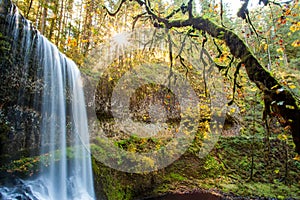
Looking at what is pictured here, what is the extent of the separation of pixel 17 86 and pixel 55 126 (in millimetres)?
1606

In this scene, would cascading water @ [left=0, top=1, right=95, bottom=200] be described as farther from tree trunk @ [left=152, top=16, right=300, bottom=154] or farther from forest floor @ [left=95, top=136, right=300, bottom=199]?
tree trunk @ [left=152, top=16, right=300, bottom=154]

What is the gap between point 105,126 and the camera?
780cm

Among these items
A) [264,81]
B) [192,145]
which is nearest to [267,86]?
[264,81]

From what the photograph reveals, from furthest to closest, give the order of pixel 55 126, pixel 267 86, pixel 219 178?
pixel 219 178
pixel 55 126
pixel 267 86

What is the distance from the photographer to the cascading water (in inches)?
175

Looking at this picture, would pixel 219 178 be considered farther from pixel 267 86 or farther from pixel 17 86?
pixel 17 86

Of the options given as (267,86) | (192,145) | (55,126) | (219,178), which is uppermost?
(267,86)

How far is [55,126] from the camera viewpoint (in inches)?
231

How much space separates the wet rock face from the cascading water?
0.02 metres

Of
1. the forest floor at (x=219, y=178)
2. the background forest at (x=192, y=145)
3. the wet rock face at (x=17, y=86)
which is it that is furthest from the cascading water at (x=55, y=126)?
the forest floor at (x=219, y=178)

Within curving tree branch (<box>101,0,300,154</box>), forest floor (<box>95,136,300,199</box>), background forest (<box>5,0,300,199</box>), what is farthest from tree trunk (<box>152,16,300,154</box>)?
forest floor (<box>95,136,300,199</box>)

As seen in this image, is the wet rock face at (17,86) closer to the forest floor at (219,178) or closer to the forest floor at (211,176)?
the forest floor at (211,176)

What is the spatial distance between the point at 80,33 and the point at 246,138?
31.5 feet

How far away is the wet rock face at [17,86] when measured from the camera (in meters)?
4.27
